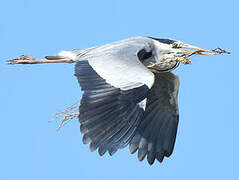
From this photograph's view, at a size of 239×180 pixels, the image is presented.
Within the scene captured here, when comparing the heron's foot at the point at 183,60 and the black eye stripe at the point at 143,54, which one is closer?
the heron's foot at the point at 183,60

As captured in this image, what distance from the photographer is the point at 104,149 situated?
980 centimetres

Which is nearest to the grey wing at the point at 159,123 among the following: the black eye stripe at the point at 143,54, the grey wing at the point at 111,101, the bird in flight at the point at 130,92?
the bird in flight at the point at 130,92


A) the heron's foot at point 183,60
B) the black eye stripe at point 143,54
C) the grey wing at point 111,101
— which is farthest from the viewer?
the black eye stripe at point 143,54

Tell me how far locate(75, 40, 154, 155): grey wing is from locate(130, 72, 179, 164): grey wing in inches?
70.9

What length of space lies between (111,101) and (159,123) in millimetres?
2389

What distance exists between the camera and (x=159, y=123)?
12.2m

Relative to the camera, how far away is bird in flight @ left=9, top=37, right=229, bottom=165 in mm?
9820

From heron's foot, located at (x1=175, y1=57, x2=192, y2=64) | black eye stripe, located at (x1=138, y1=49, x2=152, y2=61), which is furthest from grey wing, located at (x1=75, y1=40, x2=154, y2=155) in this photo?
heron's foot, located at (x1=175, y1=57, x2=192, y2=64)

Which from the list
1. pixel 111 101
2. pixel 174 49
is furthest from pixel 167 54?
pixel 111 101

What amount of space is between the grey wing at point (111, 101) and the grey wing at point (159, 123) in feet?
5.91

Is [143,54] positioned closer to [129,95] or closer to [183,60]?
[183,60]

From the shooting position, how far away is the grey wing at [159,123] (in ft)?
Result: 39.6

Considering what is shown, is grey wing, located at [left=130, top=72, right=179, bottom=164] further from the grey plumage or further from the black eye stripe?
the black eye stripe

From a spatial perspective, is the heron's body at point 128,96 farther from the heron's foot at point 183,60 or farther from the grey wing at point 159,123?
the heron's foot at point 183,60
